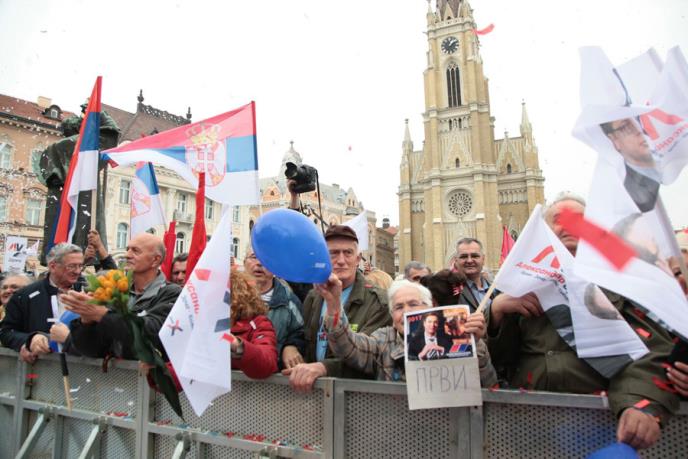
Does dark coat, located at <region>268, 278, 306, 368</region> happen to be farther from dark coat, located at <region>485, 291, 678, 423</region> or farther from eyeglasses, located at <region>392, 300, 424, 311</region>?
dark coat, located at <region>485, 291, 678, 423</region>

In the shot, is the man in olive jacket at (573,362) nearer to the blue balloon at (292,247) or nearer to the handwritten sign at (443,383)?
the handwritten sign at (443,383)

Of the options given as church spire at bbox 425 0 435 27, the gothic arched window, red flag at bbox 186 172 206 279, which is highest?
church spire at bbox 425 0 435 27

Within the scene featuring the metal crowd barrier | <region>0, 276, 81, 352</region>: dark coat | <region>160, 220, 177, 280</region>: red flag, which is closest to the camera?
the metal crowd barrier

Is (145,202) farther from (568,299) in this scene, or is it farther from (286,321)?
(568,299)

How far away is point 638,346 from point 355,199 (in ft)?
209

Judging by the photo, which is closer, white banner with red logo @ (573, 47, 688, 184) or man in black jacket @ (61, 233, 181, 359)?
white banner with red logo @ (573, 47, 688, 184)

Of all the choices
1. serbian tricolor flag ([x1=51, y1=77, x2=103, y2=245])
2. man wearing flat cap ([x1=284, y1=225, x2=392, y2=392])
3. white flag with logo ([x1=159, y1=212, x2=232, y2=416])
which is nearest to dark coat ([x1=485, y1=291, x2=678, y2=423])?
man wearing flat cap ([x1=284, y1=225, x2=392, y2=392])

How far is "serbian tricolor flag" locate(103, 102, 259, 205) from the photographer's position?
3711mm

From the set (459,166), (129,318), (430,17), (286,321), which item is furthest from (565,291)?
(430,17)

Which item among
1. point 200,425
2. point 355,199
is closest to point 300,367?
point 200,425

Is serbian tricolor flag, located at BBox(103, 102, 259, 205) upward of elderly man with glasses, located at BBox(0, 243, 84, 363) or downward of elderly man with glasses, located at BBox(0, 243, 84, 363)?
upward

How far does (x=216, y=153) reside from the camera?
3871 mm

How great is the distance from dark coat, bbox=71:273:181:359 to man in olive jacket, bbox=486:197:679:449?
1905 millimetres

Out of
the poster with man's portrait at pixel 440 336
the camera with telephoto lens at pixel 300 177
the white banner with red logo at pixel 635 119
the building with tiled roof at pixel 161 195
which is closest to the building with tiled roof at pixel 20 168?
the building with tiled roof at pixel 161 195
